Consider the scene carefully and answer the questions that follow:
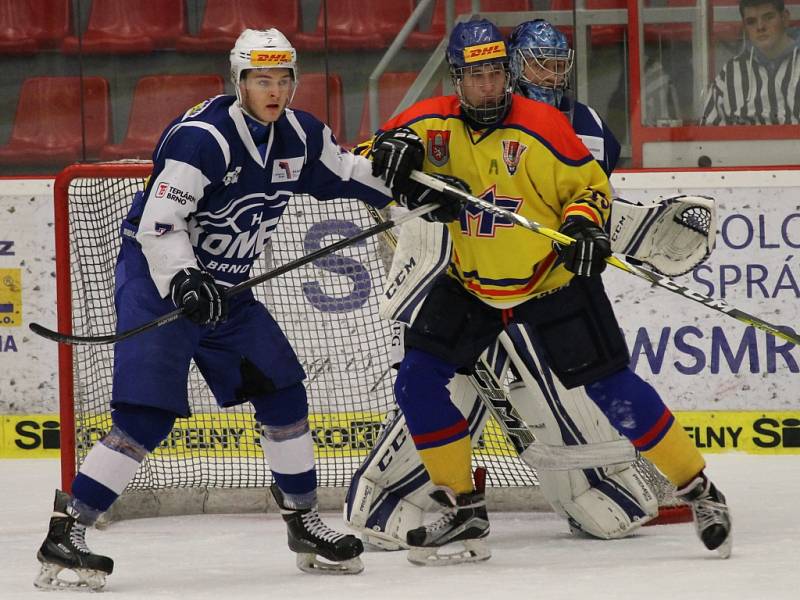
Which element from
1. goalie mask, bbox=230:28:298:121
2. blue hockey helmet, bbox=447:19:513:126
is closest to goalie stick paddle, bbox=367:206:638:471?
blue hockey helmet, bbox=447:19:513:126

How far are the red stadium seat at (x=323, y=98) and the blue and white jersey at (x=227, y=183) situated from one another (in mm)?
2080

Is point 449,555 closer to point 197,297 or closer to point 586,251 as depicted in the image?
point 586,251

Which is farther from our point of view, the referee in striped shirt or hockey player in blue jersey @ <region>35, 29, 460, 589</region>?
the referee in striped shirt

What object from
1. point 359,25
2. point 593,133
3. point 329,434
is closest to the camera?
point 593,133

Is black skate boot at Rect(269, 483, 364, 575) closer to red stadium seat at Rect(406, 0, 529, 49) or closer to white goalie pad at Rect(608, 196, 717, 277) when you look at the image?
white goalie pad at Rect(608, 196, 717, 277)

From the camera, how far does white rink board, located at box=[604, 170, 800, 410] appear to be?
16.2ft

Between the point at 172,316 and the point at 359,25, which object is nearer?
the point at 172,316

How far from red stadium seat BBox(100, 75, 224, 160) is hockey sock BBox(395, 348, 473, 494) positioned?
8.01ft

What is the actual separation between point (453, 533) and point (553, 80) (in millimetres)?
1115

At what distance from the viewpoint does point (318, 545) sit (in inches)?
134

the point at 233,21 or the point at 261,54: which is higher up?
the point at 233,21

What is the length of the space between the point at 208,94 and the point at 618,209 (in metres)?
2.30

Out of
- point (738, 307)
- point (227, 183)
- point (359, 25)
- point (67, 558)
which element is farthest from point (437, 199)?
point (359, 25)

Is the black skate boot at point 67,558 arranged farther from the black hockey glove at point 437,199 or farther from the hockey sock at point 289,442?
the black hockey glove at point 437,199
